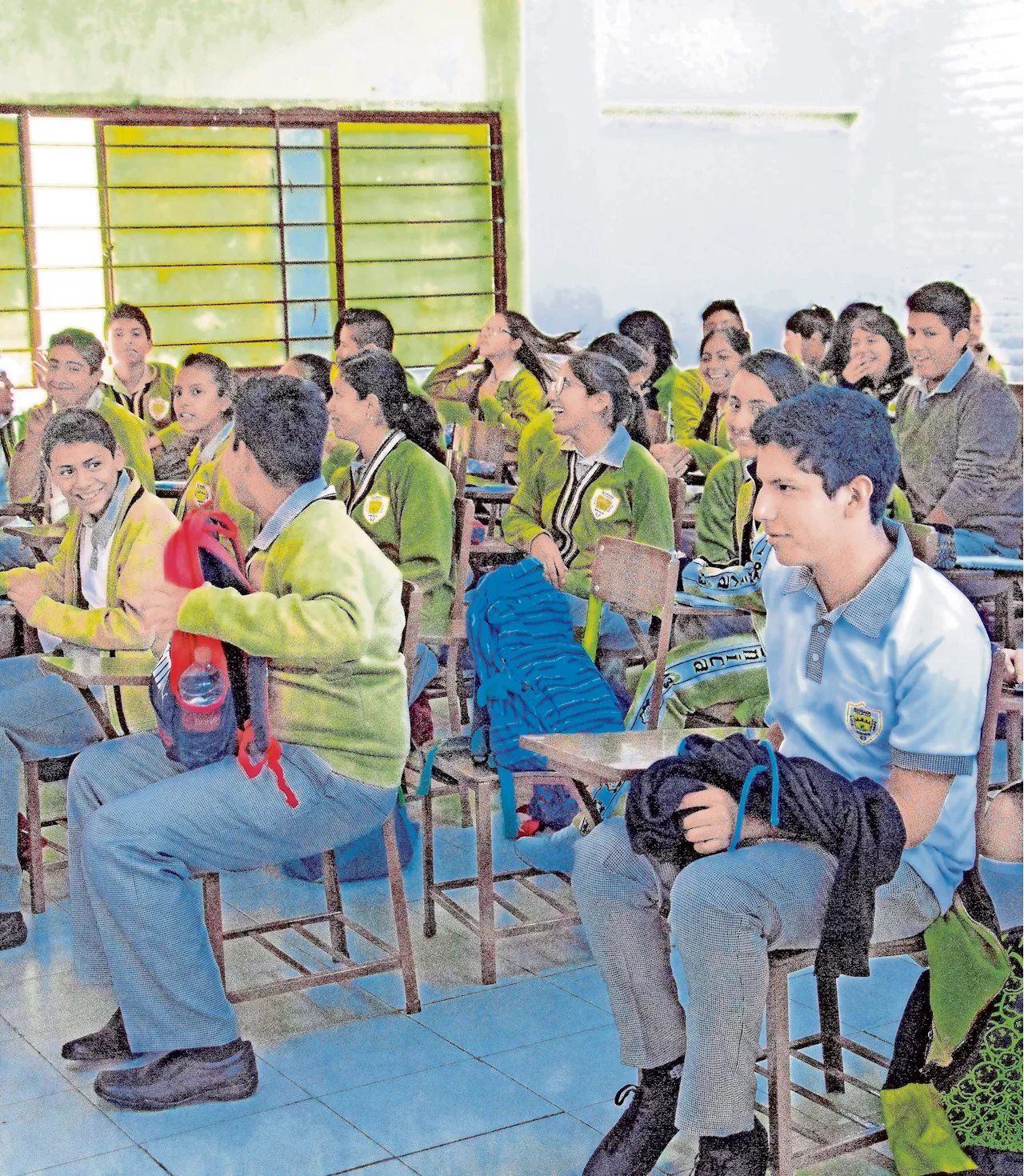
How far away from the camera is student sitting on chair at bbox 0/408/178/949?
315 cm

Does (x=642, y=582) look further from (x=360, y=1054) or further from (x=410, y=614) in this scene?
(x=360, y=1054)

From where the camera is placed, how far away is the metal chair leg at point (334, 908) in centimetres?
317

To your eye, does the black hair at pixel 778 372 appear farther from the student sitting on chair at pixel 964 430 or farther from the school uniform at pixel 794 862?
the school uniform at pixel 794 862

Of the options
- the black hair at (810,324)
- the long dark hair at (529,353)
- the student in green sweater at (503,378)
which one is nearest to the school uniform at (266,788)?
the student in green sweater at (503,378)

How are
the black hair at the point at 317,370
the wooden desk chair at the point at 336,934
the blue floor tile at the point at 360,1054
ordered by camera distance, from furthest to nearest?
the black hair at the point at 317,370 → the wooden desk chair at the point at 336,934 → the blue floor tile at the point at 360,1054

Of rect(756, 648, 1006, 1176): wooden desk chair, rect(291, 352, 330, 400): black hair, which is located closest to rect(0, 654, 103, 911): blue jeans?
rect(756, 648, 1006, 1176): wooden desk chair

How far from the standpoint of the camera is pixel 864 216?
29.4 ft

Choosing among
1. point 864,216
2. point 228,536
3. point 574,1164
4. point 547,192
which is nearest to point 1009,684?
point 574,1164

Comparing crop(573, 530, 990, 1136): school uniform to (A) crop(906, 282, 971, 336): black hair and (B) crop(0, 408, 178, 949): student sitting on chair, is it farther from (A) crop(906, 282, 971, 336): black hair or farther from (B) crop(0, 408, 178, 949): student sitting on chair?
(A) crop(906, 282, 971, 336): black hair

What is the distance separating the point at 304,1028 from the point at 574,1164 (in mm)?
736

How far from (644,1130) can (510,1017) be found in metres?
0.75

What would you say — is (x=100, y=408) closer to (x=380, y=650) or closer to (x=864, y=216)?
(x=380, y=650)

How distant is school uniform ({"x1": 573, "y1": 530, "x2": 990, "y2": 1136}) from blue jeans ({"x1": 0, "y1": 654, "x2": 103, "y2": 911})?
1.55m

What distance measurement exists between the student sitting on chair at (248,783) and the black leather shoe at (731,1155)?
3.04ft
